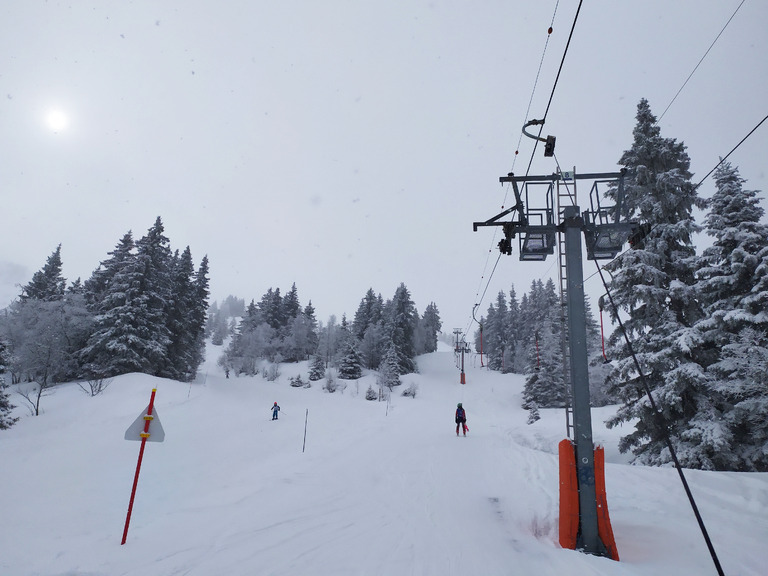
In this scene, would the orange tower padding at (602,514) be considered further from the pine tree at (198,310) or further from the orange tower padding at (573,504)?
the pine tree at (198,310)

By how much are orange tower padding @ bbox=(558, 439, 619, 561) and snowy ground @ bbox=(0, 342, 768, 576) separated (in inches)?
10.9

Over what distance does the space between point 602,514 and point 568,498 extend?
484 mm

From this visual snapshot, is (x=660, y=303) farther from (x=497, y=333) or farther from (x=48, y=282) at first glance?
(x=497, y=333)

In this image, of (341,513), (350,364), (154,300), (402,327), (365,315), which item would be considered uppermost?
(365,315)

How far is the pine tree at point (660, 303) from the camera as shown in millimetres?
12002

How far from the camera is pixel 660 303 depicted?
13273 millimetres

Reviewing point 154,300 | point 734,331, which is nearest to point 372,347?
point 154,300

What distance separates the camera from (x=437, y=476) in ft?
33.1

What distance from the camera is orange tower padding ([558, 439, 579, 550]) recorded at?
5543 mm

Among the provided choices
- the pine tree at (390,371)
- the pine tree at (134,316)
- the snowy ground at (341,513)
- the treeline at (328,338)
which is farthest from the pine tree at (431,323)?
the snowy ground at (341,513)

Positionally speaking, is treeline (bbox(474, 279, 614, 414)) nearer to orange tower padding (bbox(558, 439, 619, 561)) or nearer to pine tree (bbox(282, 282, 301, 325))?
orange tower padding (bbox(558, 439, 619, 561))

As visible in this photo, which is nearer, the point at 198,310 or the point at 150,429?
the point at 150,429

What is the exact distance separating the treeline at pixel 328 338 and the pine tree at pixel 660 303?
1927 inches

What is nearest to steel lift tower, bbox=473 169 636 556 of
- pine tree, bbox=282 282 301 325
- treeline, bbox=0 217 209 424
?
treeline, bbox=0 217 209 424
